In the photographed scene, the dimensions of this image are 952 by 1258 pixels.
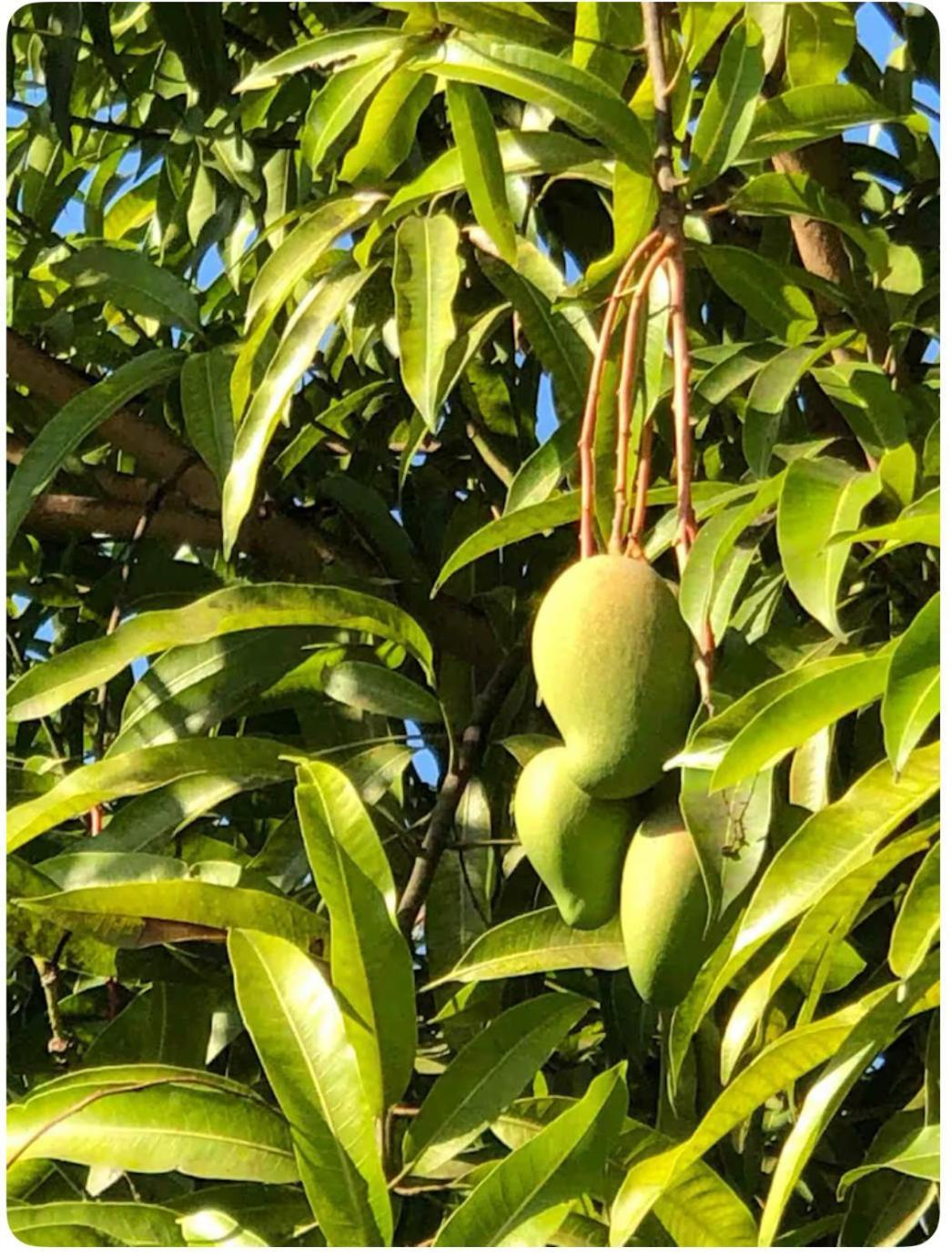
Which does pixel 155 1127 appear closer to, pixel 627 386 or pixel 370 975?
pixel 370 975

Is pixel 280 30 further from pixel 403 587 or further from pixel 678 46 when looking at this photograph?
pixel 678 46

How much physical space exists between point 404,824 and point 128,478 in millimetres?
379

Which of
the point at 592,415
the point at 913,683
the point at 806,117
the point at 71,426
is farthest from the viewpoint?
the point at 71,426

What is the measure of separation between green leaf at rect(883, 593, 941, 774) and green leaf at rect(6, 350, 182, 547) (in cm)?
58

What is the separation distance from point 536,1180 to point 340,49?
57 cm

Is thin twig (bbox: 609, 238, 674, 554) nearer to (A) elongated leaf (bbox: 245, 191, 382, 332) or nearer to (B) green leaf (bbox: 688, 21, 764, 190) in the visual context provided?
(B) green leaf (bbox: 688, 21, 764, 190)

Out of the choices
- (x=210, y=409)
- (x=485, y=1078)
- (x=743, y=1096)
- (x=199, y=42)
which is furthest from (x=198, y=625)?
(x=199, y=42)

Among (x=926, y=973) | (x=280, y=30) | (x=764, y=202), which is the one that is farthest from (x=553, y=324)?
(x=280, y=30)

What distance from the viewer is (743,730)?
666mm

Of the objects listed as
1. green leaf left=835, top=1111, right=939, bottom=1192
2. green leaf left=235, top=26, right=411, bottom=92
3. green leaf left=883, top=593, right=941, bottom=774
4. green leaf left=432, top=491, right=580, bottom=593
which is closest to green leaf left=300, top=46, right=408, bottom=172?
green leaf left=235, top=26, right=411, bottom=92

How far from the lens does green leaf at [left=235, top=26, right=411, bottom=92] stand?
91cm

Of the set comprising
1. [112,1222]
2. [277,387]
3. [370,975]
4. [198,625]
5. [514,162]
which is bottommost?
[112,1222]

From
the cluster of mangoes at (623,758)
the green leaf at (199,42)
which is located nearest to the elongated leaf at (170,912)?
the cluster of mangoes at (623,758)

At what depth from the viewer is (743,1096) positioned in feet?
2.38
